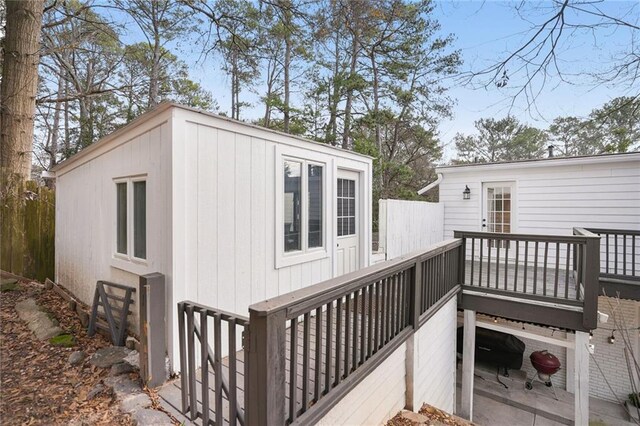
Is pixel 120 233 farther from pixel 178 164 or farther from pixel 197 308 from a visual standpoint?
pixel 197 308

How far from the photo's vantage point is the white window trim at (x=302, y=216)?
156 inches

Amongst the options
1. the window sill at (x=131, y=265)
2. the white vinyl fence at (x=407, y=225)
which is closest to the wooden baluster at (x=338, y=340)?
the window sill at (x=131, y=265)

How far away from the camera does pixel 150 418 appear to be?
2396mm

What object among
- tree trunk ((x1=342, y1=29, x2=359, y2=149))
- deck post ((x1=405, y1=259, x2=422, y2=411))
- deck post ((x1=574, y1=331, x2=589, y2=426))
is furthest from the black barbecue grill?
tree trunk ((x1=342, y1=29, x2=359, y2=149))

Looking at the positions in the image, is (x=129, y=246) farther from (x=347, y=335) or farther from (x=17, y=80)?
(x=17, y=80)

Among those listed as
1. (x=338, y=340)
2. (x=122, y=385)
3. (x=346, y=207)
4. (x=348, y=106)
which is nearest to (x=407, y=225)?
(x=346, y=207)

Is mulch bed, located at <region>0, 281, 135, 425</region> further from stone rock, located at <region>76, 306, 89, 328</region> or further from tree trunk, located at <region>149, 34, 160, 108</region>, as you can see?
tree trunk, located at <region>149, 34, 160, 108</region>

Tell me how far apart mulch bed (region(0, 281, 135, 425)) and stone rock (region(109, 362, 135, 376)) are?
0.33 feet

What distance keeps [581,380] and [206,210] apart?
549 cm

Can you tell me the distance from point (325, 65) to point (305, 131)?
267 centimetres

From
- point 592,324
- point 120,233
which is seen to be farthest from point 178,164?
point 592,324

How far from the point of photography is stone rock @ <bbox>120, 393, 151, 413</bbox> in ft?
8.26

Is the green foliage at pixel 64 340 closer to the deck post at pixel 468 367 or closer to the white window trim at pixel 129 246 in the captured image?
the white window trim at pixel 129 246

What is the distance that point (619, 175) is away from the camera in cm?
665
